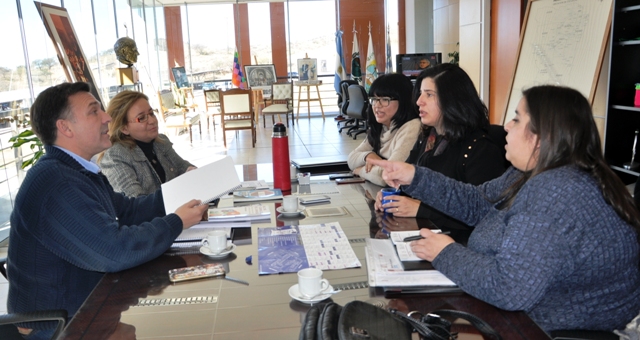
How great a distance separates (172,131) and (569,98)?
33.4 ft

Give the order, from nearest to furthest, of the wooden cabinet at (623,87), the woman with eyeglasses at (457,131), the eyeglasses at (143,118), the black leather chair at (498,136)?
the woman with eyeglasses at (457,131)
the black leather chair at (498,136)
the eyeglasses at (143,118)
the wooden cabinet at (623,87)

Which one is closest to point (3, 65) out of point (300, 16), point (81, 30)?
point (81, 30)

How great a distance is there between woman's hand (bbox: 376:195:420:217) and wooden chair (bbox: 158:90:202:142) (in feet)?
24.4

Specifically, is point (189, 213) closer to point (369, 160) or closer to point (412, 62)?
point (369, 160)

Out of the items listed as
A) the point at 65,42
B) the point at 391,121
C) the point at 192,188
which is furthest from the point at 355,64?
the point at 192,188

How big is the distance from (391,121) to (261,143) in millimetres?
6172

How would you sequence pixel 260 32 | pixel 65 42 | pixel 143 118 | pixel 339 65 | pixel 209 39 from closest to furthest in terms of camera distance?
pixel 143 118 → pixel 65 42 → pixel 339 65 → pixel 260 32 → pixel 209 39

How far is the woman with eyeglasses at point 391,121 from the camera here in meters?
2.99

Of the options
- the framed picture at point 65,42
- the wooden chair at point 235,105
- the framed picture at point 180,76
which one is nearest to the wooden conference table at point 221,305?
the framed picture at point 65,42

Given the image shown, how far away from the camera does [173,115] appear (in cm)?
990

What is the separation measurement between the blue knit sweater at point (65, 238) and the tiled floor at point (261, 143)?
567 centimetres

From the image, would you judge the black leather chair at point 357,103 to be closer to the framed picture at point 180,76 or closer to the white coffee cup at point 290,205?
the framed picture at point 180,76

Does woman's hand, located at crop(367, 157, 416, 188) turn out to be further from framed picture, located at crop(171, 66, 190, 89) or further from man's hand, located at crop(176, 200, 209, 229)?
framed picture, located at crop(171, 66, 190, 89)

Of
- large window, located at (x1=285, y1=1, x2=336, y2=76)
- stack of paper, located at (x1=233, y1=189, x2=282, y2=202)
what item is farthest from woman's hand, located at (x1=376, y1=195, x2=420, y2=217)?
large window, located at (x1=285, y1=1, x2=336, y2=76)
